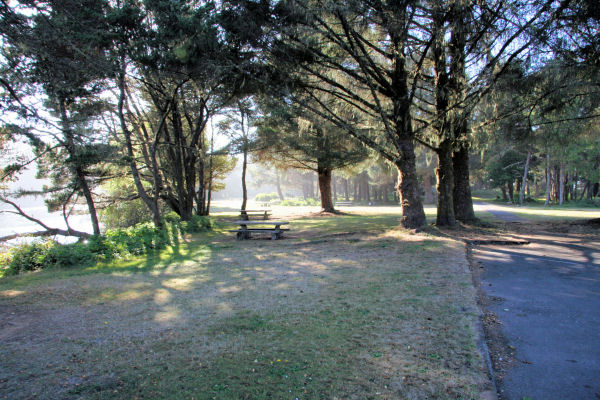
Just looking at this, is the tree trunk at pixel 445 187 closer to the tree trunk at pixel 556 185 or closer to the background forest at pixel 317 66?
the background forest at pixel 317 66

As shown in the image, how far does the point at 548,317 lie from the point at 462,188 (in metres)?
10.2

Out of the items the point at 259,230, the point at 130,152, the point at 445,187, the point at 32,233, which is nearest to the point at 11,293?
the point at 130,152

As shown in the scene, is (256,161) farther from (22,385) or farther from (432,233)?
(22,385)

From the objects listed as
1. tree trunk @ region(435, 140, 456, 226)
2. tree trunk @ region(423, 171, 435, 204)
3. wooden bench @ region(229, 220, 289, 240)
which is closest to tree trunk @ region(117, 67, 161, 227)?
wooden bench @ region(229, 220, 289, 240)

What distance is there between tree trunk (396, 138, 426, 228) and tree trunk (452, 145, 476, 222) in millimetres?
3156

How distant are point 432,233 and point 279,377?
346 inches

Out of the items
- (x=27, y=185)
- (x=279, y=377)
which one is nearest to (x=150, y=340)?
(x=279, y=377)

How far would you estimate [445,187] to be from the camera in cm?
1172

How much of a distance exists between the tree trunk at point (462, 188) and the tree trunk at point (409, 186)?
3.16 m

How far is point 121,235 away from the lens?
34.7 ft

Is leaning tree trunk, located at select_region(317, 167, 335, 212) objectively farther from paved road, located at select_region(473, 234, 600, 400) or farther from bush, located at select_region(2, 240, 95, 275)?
bush, located at select_region(2, 240, 95, 275)

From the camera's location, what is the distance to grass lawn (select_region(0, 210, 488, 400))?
270cm

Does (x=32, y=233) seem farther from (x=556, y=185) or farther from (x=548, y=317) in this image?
(x=556, y=185)

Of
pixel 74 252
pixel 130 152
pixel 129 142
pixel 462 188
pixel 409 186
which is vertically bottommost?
pixel 74 252
